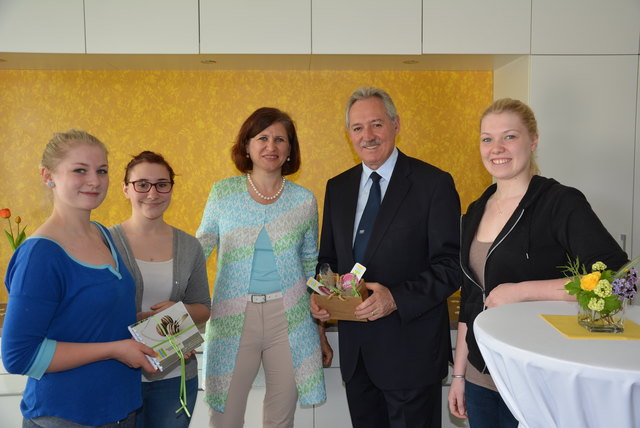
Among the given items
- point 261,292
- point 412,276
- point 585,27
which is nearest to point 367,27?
point 585,27

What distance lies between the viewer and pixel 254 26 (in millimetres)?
2754

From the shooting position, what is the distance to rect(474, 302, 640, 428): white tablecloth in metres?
1.00

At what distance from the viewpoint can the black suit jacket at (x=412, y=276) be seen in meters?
1.95

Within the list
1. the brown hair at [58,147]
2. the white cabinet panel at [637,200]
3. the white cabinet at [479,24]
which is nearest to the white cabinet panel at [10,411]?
the brown hair at [58,147]

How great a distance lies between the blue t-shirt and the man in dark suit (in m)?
0.79

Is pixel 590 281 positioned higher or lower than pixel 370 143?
lower

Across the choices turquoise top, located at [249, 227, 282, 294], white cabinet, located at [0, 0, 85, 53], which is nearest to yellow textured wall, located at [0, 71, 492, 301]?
white cabinet, located at [0, 0, 85, 53]

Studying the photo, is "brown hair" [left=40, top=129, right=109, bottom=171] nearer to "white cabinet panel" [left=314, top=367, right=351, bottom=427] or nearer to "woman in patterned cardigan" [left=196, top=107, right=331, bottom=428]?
"woman in patterned cardigan" [left=196, top=107, right=331, bottom=428]

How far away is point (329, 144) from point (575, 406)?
250 cm

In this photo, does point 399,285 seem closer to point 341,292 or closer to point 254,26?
point 341,292

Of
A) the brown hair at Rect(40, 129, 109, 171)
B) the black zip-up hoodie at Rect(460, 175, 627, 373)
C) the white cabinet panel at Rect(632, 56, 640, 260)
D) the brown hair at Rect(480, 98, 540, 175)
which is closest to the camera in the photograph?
the brown hair at Rect(40, 129, 109, 171)

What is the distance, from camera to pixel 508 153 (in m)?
1.73

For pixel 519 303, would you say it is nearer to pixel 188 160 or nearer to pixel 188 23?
pixel 188 23

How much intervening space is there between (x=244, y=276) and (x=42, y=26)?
1765mm
